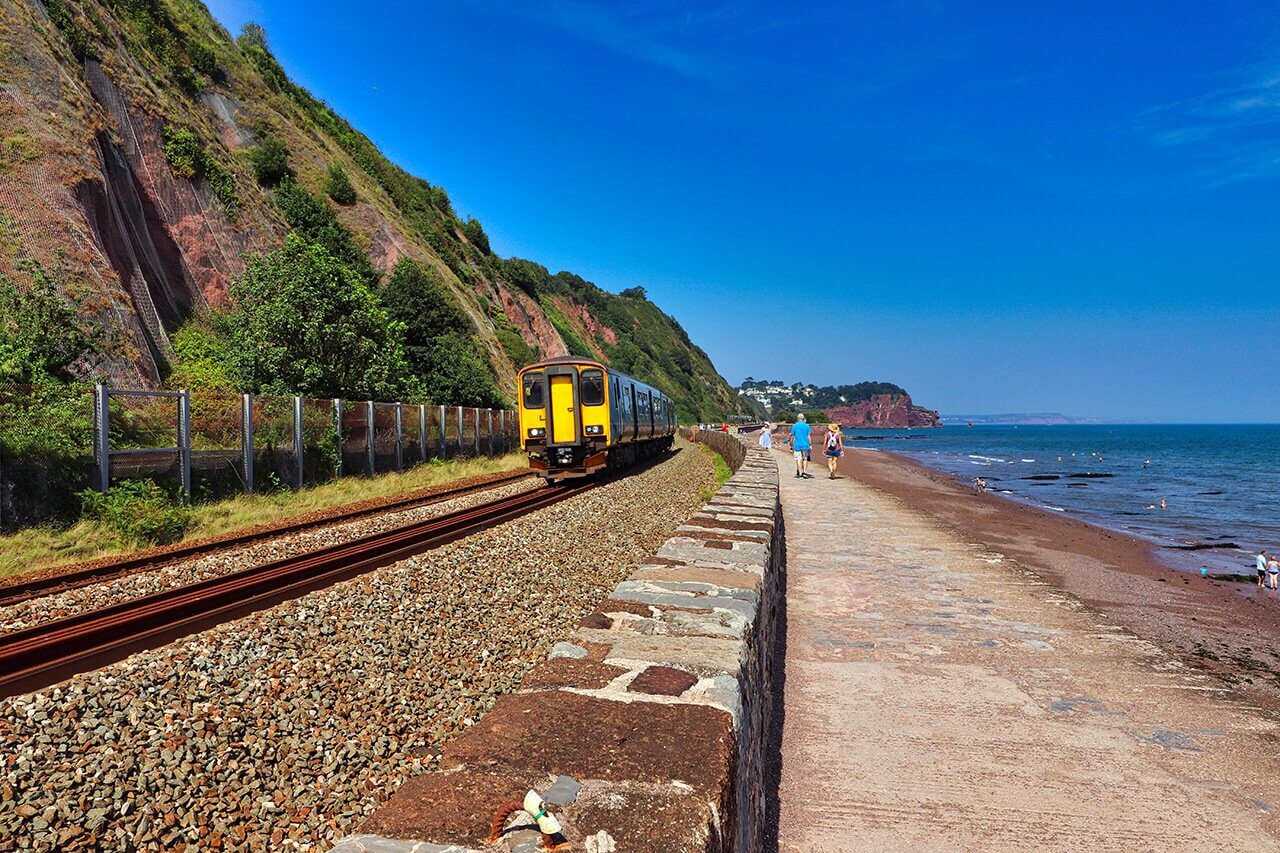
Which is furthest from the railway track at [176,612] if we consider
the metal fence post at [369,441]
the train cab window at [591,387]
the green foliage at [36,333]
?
the train cab window at [591,387]

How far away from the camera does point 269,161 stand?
96.4ft

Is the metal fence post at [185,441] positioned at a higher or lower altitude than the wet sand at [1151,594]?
higher

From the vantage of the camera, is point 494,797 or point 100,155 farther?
point 100,155

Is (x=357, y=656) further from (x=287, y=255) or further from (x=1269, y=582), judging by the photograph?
(x=287, y=255)

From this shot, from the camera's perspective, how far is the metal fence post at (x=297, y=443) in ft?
45.1

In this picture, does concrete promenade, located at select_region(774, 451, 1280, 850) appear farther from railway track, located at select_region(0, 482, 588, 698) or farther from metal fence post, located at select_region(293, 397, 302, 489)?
metal fence post, located at select_region(293, 397, 302, 489)

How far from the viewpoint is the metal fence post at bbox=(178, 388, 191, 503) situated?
10.9 meters

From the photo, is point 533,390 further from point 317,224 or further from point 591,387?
point 317,224

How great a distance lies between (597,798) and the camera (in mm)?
1728

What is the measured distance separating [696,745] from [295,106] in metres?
43.5

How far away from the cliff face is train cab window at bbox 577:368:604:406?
9709 millimetres

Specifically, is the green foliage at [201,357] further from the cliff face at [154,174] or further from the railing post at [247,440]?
the railing post at [247,440]

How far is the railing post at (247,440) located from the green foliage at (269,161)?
21063 millimetres

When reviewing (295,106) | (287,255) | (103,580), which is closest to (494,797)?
(103,580)
